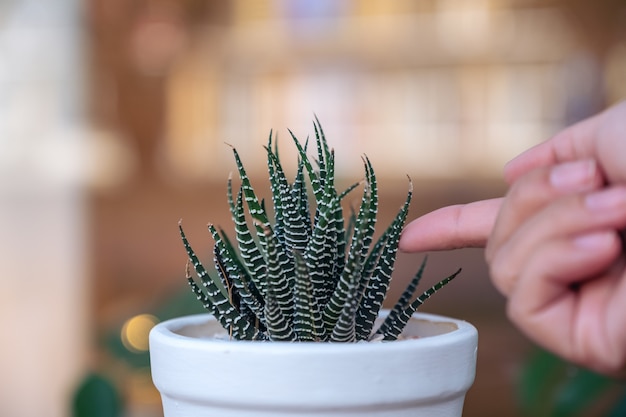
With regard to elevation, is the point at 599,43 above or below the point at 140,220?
above

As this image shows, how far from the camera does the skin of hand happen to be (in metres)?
0.38

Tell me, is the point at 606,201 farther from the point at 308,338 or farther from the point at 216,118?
the point at 216,118

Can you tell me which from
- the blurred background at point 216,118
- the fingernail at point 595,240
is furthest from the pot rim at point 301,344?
the blurred background at point 216,118

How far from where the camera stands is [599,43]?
249 centimetres

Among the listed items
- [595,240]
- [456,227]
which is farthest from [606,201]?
[456,227]

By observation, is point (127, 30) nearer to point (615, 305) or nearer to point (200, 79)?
point (200, 79)

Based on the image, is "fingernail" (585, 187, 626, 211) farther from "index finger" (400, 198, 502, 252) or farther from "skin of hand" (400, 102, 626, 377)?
"index finger" (400, 198, 502, 252)

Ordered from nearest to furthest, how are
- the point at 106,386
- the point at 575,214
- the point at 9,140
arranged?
1. the point at 575,214
2. the point at 106,386
3. the point at 9,140

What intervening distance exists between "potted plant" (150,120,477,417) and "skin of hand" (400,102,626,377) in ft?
0.28

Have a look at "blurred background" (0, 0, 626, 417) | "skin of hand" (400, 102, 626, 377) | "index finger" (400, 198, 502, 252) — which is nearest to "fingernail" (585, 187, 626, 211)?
"skin of hand" (400, 102, 626, 377)

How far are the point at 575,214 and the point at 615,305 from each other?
50mm

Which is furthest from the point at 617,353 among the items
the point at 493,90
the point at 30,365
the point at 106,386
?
the point at 30,365

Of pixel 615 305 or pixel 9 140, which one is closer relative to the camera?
pixel 615 305

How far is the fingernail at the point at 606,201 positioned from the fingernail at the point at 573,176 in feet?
0.08
